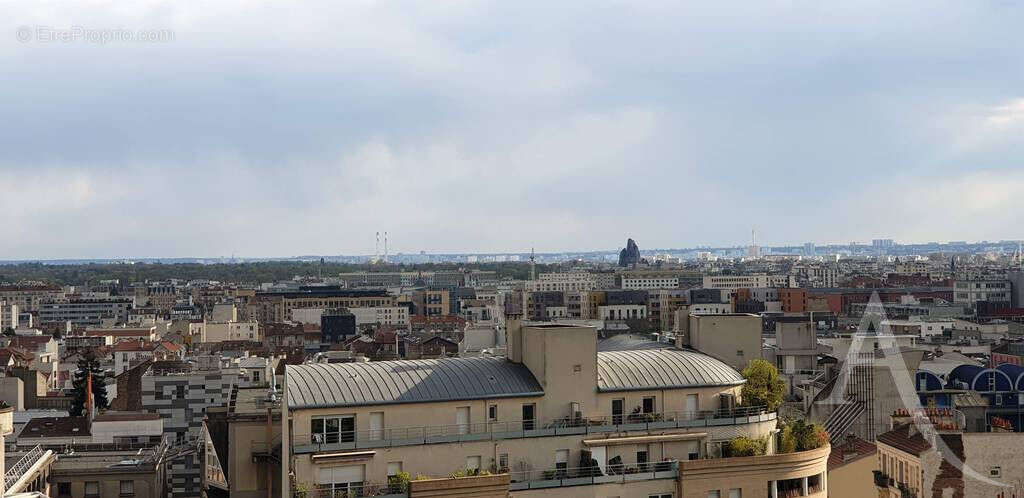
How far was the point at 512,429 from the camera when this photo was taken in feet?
98.2

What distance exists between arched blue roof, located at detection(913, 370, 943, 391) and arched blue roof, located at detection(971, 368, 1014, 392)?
112 centimetres

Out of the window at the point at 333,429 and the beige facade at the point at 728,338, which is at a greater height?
the beige facade at the point at 728,338

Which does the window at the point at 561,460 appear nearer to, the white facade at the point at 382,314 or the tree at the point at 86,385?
the tree at the point at 86,385

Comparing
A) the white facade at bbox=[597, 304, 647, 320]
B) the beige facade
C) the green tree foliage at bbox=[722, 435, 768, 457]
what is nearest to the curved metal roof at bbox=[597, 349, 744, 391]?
the green tree foliage at bbox=[722, 435, 768, 457]

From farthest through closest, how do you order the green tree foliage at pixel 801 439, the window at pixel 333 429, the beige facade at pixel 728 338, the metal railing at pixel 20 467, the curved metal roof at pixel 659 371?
the metal railing at pixel 20 467
the beige facade at pixel 728 338
the green tree foliage at pixel 801 439
the curved metal roof at pixel 659 371
the window at pixel 333 429

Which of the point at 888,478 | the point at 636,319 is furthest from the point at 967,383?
the point at 636,319

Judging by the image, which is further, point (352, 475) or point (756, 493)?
point (756, 493)

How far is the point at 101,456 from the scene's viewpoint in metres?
47.3

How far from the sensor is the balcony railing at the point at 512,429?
2848cm

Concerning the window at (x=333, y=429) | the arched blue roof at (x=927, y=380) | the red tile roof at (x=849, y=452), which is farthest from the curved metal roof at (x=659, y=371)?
the arched blue roof at (x=927, y=380)

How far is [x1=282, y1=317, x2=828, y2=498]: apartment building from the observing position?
1125 inches

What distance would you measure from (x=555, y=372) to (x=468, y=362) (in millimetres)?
1978

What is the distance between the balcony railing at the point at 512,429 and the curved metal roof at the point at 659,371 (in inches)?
24.4

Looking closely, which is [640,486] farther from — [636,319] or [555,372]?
[636,319]
